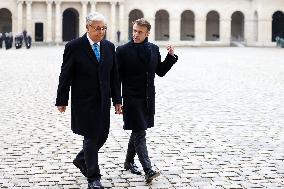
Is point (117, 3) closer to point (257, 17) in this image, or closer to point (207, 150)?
point (257, 17)

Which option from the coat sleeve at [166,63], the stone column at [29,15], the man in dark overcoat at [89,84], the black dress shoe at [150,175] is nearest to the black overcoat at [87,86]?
the man in dark overcoat at [89,84]

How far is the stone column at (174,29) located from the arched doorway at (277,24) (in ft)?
37.9

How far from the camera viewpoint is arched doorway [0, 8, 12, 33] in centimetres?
6825

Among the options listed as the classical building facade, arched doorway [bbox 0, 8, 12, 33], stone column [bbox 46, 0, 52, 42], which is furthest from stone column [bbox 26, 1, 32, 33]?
arched doorway [bbox 0, 8, 12, 33]

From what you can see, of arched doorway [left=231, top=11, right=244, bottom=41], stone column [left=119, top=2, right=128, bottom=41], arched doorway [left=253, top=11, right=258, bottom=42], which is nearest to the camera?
stone column [left=119, top=2, right=128, bottom=41]

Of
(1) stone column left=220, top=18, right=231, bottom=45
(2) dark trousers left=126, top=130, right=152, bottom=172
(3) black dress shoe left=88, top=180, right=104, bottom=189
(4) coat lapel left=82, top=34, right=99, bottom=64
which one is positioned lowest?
(3) black dress shoe left=88, top=180, right=104, bottom=189

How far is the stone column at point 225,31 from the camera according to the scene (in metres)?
69.6

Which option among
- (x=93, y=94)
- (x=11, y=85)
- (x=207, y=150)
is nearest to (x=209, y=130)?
(x=207, y=150)

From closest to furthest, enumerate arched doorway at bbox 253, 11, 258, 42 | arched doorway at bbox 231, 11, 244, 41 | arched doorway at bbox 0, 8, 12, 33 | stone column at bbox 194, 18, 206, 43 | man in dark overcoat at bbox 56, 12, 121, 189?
man in dark overcoat at bbox 56, 12, 121, 189 < arched doorway at bbox 0, 8, 12, 33 < stone column at bbox 194, 18, 206, 43 < arched doorway at bbox 253, 11, 258, 42 < arched doorway at bbox 231, 11, 244, 41

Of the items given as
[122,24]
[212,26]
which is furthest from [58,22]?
[212,26]

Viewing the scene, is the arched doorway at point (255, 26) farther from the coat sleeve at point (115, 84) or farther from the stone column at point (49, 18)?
the coat sleeve at point (115, 84)

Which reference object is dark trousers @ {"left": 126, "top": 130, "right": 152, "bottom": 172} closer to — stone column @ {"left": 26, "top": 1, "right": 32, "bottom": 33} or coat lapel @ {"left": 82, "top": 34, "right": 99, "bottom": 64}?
coat lapel @ {"left": 82, "top": 34, "right": 99, "bottom": 64}

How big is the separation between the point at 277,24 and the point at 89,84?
67189mm

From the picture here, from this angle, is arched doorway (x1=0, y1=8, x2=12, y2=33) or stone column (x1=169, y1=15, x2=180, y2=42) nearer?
arched doorway (x1=0, y1=8, x2=12, y2=33)
